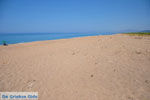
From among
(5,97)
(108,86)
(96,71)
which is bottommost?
(5,97)

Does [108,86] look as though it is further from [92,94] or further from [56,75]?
[56,75]

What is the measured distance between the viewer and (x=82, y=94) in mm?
2088

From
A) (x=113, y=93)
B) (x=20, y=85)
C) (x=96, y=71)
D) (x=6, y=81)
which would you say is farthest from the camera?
(x=96, y=71)

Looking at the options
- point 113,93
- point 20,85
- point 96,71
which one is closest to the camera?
point 113,93

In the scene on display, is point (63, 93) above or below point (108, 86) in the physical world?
below

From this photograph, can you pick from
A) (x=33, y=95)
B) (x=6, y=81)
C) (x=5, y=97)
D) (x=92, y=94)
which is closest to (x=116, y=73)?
(x=92, y=94)

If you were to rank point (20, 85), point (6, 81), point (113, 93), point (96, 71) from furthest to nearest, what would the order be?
point (96, 71) → point (6, 81) → point (20, 85) → point (113, 93)

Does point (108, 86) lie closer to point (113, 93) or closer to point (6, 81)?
point (113, 93)

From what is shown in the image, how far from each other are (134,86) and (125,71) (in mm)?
724

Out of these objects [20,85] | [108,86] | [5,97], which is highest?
[108,86]

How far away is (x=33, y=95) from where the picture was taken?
2.19 m

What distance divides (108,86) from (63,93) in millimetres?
1314

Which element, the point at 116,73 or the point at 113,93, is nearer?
the point at 113,93

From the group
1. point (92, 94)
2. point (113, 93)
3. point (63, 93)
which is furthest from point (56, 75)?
point (113, 93)
